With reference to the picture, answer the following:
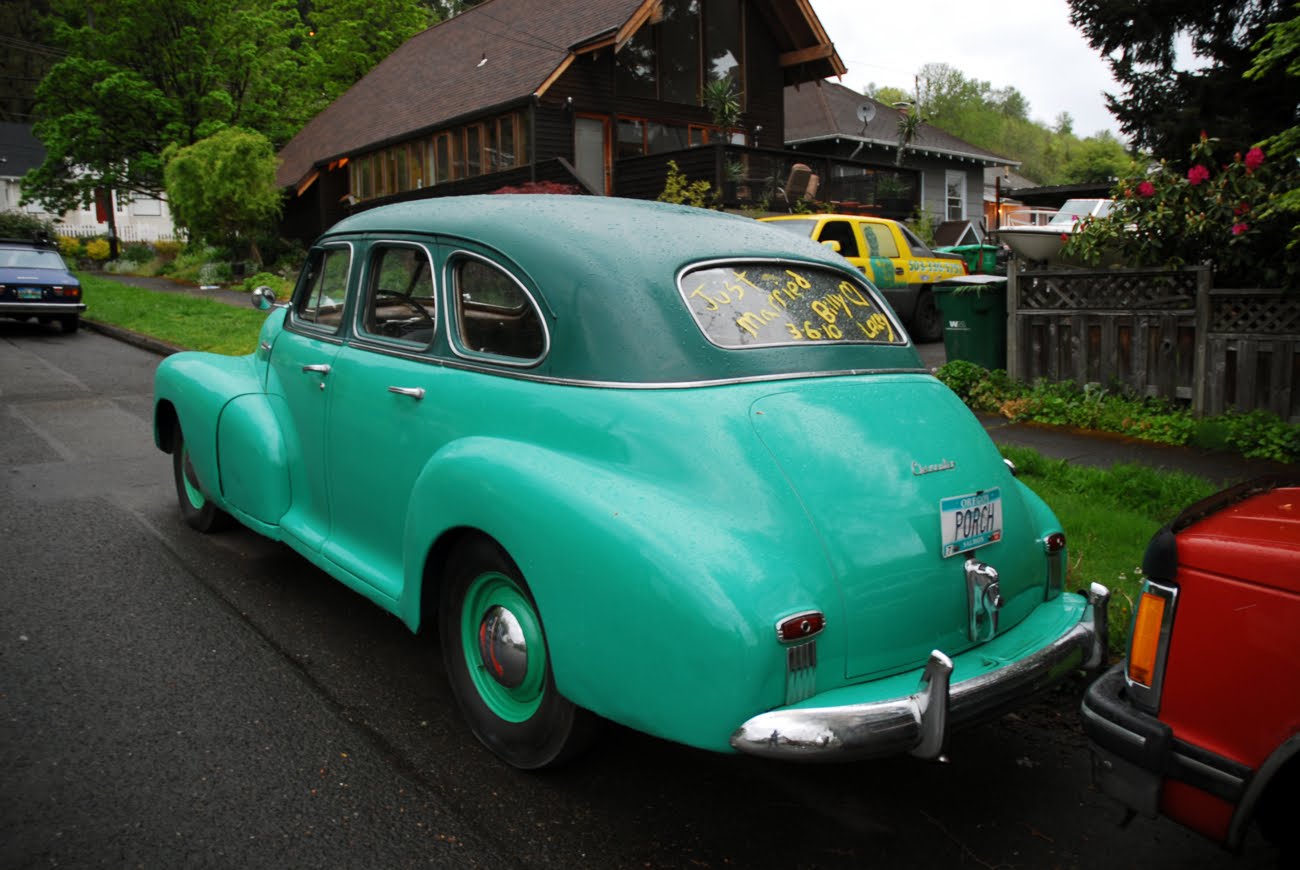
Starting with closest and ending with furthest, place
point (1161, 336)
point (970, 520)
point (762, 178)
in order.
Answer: point (970, 520)
point (1161, 336)
point (762, 178)

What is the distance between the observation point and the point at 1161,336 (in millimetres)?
7840

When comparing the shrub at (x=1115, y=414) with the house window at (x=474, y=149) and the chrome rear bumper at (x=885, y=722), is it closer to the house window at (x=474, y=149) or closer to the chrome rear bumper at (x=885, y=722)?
the chrome rear bumper at (x=885, y=722)

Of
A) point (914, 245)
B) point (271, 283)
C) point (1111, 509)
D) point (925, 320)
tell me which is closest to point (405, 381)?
point (1111, 509)

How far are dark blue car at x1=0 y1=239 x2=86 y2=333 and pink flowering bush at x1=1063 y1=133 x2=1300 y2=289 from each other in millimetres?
15787

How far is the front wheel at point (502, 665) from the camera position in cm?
311

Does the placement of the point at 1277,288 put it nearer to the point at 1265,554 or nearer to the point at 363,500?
the point at 1265,554

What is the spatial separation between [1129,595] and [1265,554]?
234 centimetres

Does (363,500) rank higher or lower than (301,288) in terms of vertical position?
lower

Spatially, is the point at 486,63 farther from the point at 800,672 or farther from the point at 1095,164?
the point at 1095,164

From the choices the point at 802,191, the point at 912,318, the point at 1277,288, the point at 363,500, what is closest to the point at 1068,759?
the point at 363,500

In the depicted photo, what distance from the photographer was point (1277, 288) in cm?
716

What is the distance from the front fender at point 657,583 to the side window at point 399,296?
3.54 feet

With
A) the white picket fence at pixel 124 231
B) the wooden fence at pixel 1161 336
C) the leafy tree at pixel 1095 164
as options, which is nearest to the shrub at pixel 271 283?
the wooden fence at pixel 1161 336

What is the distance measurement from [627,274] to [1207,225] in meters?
6.19
